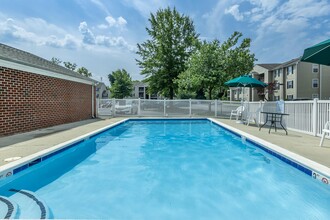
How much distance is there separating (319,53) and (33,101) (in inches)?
360

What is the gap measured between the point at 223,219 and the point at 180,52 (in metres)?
21.5

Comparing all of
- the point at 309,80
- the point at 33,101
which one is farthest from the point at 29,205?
the point at 309,80

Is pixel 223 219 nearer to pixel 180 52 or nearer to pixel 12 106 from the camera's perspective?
pixel 12 106

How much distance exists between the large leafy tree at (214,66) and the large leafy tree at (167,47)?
4.43m

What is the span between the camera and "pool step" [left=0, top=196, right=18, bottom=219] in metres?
2.72

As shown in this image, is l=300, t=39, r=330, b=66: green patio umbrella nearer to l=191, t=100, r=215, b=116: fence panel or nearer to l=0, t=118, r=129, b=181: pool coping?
l=0, t=118, r=129, b=181: pool coping

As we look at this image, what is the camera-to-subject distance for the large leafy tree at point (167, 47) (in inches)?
893

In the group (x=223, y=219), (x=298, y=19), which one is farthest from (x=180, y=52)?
(x=223, y=219)

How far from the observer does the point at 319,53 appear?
4578 millimetres

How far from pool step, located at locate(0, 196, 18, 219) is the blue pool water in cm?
23

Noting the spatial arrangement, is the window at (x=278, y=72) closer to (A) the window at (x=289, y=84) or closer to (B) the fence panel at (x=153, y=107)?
(A) the window at (x=289, y=84)

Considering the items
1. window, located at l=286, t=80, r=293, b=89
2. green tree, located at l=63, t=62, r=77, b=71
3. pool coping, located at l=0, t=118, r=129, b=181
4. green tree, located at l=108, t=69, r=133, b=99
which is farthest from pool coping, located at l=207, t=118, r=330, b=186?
green tree, located at l=63, t=62, r=77, b=71

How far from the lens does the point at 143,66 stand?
24297 millimetres

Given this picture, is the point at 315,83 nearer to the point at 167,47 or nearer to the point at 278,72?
the point at 278,72
